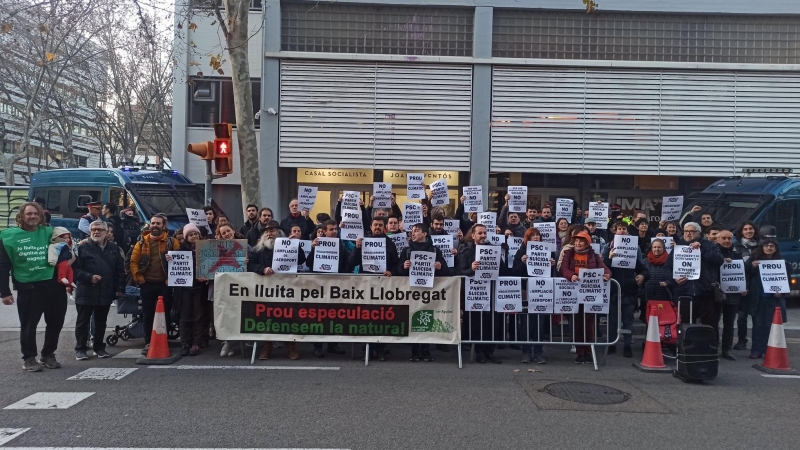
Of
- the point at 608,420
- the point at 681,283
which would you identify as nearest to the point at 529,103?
the point at 681,283

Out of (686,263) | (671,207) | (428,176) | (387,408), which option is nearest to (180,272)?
(387,408)

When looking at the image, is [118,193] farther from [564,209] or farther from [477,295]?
[564,209]

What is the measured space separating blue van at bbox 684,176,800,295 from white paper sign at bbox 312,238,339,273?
785 cm

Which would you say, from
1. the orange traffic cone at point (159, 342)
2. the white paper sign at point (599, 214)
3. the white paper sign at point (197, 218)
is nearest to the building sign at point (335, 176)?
the white paper sign at point (197, 218)

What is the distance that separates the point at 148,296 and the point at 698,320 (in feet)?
24.3

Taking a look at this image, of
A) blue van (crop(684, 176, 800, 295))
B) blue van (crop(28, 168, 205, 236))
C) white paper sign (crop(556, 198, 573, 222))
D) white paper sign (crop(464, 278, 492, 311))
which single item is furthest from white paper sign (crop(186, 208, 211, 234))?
blue van (crop(684, 176, 800, 295))

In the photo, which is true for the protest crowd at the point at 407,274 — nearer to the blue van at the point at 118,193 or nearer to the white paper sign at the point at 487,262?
the white paper sign at the point at 487,262

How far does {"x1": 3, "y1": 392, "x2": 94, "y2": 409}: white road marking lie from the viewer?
Result: 6.40 m

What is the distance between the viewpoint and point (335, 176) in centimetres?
1819

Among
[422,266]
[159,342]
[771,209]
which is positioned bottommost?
[159,342]

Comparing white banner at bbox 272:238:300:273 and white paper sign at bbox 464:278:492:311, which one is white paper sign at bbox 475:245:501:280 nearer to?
white paper sign at bbox 464:278:492:311

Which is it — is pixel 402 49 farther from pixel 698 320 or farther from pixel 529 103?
pixel 698 320

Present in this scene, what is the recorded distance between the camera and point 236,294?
8.55 m

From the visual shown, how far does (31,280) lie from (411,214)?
560cm
